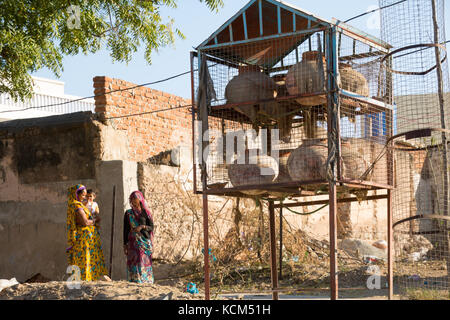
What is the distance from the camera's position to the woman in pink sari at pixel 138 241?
838 centimetres

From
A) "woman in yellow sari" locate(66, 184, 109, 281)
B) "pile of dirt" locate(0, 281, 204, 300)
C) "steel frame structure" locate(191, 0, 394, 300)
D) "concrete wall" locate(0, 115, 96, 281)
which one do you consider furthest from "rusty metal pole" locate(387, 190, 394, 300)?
"concrete wall" locate(0, 115, 96, 281)

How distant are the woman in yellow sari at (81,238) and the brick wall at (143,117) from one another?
251cm

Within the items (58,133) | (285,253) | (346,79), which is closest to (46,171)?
(58,133)

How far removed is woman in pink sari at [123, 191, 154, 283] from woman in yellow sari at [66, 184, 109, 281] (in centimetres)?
56

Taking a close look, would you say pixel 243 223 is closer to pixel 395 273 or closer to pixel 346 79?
pixel 395 273

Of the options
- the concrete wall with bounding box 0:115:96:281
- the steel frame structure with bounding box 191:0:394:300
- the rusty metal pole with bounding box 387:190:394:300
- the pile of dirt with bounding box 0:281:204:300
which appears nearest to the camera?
the steel frame structure with bounding box 191:0:394:300

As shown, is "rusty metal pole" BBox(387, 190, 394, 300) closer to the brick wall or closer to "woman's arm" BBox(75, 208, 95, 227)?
"woman's arm" BBox(75, 208, 95, 227)

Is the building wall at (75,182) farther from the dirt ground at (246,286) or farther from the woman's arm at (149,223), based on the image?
the woman's arm at (149,223)

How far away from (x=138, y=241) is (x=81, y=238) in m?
0.89

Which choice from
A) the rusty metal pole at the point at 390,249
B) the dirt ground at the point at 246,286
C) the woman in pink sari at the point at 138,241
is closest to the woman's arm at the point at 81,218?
the woman in pink sari at the point at 138,241

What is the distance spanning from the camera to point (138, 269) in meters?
8.38

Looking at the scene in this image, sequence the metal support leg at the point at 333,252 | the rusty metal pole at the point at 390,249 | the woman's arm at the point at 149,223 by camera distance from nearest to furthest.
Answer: the metal support leg at the point at 333,252 < the rusty metal pole at the point at 390,249 < the woman's arm at the point at 149,223

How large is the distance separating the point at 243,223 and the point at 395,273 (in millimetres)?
2874

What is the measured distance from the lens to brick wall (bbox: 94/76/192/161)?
11.5 meters
